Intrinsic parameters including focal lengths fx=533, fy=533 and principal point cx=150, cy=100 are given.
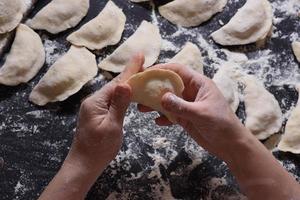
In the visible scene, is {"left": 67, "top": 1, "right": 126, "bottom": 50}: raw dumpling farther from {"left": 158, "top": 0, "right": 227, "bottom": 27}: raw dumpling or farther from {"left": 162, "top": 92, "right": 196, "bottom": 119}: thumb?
{"left": 162, "top": 92, "right": 196, "bottom": 119}: thumb

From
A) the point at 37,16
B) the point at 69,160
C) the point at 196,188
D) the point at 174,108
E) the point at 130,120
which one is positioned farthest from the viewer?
the point at 37,16

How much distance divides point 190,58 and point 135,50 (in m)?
0.18

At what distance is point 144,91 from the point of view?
145cm

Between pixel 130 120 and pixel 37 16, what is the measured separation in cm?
52

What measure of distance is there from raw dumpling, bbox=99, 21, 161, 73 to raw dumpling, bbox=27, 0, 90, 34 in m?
0.20

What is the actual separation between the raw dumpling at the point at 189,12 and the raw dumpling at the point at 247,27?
78 millimetres

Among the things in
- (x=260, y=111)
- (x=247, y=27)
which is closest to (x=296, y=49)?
(x=247, y=27)

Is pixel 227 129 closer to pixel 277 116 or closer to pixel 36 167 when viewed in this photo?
pixel 277 116

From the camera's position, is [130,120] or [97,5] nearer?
[130,120]

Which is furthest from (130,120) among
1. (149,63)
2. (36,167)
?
(36,167)

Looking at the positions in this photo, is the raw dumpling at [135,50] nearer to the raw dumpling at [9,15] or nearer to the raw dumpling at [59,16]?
the raw dumpling at [59,16]

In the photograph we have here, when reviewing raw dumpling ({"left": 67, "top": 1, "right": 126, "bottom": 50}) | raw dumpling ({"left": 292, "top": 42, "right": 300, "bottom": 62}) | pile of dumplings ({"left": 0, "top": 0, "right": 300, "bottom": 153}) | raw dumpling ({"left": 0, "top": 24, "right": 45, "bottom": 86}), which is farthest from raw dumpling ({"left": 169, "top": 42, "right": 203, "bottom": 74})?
raw dumpling ({"left": 0, "top": 24, "right": 45, "bottom": 86})

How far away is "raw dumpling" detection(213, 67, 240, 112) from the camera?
1696mm

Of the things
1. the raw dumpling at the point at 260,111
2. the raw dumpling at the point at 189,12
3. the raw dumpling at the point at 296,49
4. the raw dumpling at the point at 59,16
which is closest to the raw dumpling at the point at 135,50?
the raw dumpling at the point at 189,12
